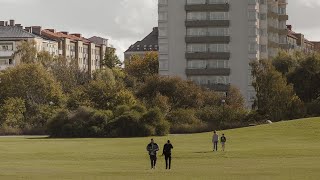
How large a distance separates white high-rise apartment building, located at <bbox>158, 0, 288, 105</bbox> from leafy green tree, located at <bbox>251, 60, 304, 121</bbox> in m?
27.0

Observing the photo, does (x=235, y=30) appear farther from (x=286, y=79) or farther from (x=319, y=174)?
(x=319, y=174)

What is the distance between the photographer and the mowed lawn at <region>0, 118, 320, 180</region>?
4228 centimetres

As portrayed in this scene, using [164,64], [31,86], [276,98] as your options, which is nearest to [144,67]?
[164,64]

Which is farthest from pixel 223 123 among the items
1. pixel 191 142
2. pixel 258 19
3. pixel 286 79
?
pixel 258 19

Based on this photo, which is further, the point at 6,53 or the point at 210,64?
the point at 6,53

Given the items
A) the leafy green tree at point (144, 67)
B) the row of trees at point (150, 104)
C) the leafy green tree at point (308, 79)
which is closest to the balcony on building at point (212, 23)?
the row of trees at point (150, 104)

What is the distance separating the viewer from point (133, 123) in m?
101

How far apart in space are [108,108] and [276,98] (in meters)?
23.2

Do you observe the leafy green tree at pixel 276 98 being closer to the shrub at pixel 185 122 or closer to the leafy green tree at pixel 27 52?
the shrub at pixel 185 122

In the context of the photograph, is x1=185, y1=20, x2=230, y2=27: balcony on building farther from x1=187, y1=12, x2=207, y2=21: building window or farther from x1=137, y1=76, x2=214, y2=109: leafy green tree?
x1=137, y1=76, x2=214, y2=109: leafy green tree

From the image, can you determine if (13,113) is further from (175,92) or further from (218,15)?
(218,15)

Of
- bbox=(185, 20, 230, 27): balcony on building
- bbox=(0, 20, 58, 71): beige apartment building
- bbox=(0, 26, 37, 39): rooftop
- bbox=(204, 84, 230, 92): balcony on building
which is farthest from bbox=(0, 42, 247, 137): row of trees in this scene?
bbox=(0, 26, 37, 39): rooftop

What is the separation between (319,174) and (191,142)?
130ft

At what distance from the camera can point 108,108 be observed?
116812 millimetres
